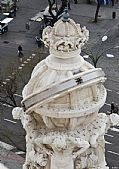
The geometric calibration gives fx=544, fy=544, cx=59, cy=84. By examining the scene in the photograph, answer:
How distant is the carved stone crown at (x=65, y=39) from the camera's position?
800cm

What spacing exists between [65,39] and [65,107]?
998 millimetres

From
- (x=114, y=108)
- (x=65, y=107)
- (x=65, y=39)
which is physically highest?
(x=65, y=39)

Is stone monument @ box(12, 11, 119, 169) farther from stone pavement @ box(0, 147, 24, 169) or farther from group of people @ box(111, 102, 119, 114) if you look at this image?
group of people @ box(111, 102, 119, 114)

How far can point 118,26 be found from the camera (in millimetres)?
69062

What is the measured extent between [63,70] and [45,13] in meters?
59.7

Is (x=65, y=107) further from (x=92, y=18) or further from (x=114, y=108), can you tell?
(x=92, y=18)

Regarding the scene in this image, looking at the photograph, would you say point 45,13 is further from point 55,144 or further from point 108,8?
point 55,144

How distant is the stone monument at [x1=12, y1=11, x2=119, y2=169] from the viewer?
7.91 meters

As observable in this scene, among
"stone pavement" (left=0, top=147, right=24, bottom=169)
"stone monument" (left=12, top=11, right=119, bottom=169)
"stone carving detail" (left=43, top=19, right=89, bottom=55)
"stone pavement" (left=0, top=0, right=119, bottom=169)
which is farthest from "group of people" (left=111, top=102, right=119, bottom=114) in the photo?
"stone carving detail" (left=43, top=19, right=89, bottom=55)

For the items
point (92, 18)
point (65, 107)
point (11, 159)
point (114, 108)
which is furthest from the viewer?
point (92, 18)

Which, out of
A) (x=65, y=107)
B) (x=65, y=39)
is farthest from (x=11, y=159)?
(x=65, y=39)

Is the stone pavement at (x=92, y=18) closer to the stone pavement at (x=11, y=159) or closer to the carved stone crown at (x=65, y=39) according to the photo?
the stone pavement at (x=11, y=159)

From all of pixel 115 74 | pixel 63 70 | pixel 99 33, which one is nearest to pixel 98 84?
pixel 63 70

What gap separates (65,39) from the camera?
7992 millimetres
